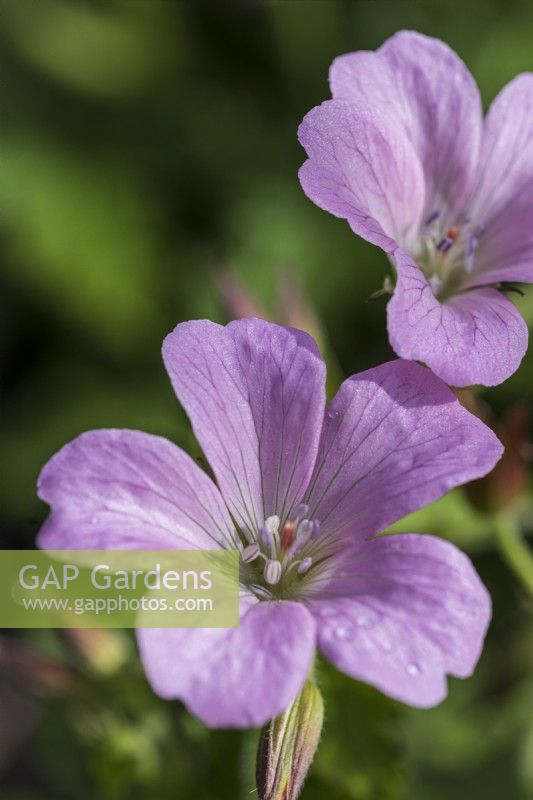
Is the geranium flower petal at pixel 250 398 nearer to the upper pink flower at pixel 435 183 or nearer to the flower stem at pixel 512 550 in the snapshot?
the upper pink flower at pixel 435 183

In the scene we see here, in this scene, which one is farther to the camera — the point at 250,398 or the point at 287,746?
the point at 250,398

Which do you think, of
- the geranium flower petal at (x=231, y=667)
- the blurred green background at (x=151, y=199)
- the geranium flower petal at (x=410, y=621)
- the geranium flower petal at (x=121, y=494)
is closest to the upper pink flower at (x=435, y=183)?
the geranium flower petal at (x=410, y=621)

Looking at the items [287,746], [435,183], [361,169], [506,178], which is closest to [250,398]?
[361,169]

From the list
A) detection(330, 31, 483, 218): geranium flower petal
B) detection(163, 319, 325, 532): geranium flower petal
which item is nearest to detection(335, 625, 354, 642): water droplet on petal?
detection(163, 319, 325, 532): geranium flower petal

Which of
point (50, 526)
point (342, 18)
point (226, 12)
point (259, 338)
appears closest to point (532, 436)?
point (342, 18)

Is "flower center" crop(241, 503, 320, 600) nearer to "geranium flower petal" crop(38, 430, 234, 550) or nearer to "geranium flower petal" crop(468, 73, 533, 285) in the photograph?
"geranium flower petal" crop(38, 430, 234, 550)

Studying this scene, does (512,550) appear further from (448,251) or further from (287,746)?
(287,746)

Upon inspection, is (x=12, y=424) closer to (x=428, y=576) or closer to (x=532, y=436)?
(x=532, y=436)
